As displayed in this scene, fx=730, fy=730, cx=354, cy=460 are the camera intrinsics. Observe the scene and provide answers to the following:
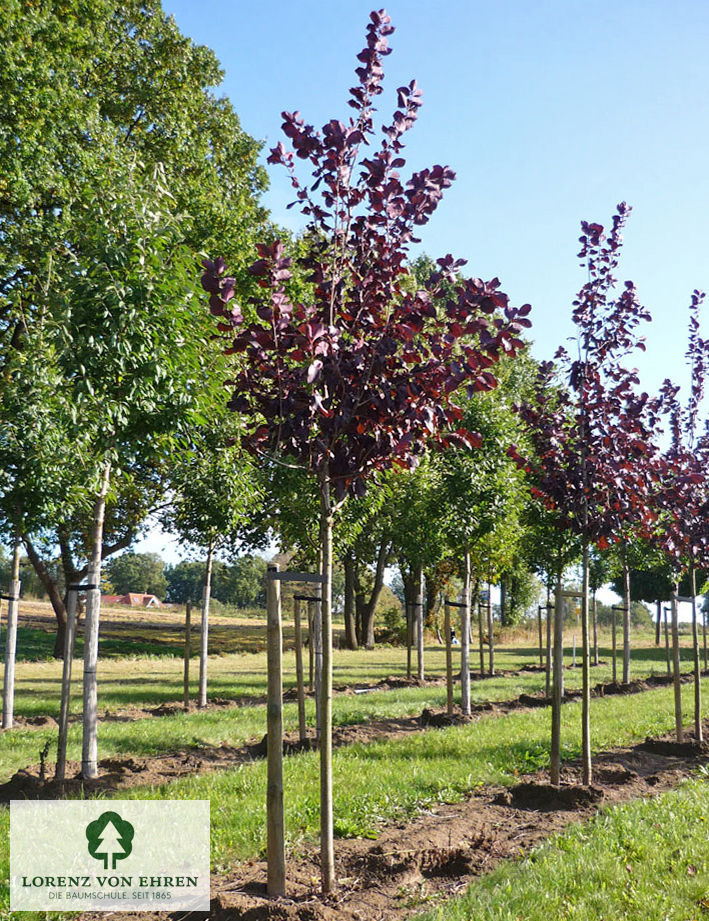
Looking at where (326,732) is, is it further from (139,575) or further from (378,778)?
(139,575)

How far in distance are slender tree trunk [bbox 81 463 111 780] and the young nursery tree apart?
403 cm

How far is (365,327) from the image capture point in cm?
480

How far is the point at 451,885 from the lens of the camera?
485 centimetres

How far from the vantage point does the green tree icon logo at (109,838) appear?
5.06m

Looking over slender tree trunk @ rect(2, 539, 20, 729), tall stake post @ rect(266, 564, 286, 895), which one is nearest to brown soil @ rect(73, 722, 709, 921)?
tall stake post @ rect(266, 564, 286, 895)

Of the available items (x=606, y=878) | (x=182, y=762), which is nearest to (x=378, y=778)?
(x=182, y=762)

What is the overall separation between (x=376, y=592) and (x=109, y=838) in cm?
3065

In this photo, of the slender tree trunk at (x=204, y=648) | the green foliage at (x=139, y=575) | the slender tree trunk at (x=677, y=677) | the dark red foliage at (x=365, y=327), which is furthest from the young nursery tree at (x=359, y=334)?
the green foliage at (x=139, y=575)

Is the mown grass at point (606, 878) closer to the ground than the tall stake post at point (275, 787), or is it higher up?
closer to the ground

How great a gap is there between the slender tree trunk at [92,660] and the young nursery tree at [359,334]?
4031mm

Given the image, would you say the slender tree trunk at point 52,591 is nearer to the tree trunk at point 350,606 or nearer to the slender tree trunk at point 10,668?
the slender tree trunk at point 10,668

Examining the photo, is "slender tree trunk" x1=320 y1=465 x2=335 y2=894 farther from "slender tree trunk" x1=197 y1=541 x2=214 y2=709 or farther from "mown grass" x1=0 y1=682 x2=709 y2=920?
"slender tree trunk" x1=197 y1=541 x2=214 y2=709

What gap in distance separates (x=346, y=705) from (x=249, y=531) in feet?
31.4

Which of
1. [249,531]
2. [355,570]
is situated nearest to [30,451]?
[249,531]
